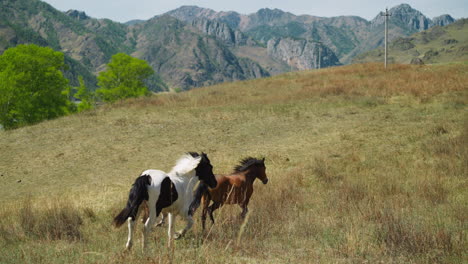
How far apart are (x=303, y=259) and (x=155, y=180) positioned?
8.83 ft

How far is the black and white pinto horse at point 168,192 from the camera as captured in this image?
652 centimetres

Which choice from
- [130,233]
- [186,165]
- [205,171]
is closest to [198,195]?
[205,171]

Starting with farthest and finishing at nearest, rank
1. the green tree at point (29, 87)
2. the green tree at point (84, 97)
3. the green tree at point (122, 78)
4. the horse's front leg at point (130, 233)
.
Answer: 1. the green tree at point (84, 97)
2. the green tree at point (122, 78)
3. the green tree at point (29, 87)
4. the horse's front leg at point (130, 233)

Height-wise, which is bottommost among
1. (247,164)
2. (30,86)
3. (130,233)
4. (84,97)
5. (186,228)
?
(84,97)

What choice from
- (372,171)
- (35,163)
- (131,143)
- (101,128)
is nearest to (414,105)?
(372,171)

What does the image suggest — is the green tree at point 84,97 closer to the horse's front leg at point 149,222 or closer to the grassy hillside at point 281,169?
the grassy hillside at point 281,169

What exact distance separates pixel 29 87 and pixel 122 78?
69.4 ft

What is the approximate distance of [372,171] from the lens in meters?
14.4

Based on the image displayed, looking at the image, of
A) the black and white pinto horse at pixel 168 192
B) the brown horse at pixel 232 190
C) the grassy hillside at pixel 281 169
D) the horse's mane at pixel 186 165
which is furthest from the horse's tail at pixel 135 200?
the brown horse at pixel 232 190

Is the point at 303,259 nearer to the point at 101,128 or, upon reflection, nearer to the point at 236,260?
the point at 236,260

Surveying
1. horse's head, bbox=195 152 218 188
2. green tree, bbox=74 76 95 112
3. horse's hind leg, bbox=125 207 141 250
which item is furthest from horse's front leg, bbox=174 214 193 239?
green tree, bbox=74 76 95 112

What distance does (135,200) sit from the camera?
6500 millimetres

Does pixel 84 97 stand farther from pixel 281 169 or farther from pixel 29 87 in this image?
pixel 281 169

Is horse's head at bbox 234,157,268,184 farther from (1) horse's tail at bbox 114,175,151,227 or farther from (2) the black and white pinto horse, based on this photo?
(1) horse's tail at bbox 114,175,151,227
